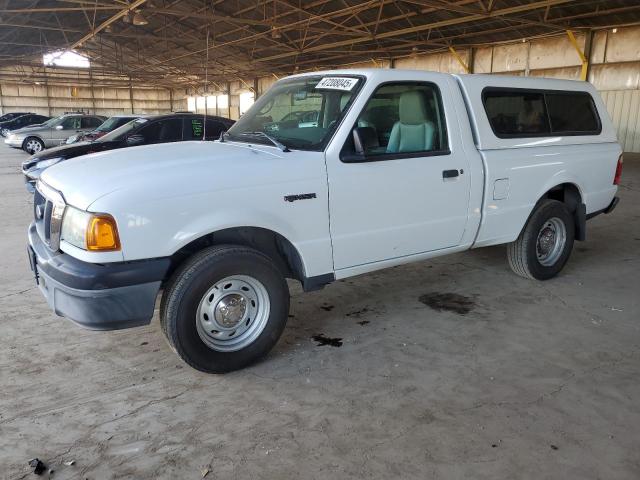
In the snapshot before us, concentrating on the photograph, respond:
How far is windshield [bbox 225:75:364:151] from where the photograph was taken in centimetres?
350

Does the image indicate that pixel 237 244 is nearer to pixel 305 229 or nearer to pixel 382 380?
pixel 305 229

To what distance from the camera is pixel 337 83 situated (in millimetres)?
3670

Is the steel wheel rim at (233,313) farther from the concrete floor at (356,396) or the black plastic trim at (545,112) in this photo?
the black plastic trim at (545,112)

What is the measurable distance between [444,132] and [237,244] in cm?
191

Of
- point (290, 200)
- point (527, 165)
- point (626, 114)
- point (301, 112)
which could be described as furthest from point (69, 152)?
point (626, 114)

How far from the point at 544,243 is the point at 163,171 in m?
3.87

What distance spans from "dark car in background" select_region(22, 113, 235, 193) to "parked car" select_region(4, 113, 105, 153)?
1020 centimetres

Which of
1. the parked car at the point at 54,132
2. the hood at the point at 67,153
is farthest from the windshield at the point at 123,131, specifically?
the parked car at the point at 54,132

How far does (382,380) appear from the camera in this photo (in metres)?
3.19

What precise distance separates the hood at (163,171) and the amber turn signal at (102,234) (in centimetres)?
12

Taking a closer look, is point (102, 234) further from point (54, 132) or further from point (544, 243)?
point (54, 132)

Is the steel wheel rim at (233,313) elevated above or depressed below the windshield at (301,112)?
below

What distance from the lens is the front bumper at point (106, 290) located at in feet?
8.92

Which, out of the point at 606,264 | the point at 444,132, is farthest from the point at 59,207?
the point at 606,264
